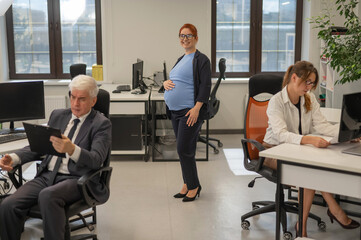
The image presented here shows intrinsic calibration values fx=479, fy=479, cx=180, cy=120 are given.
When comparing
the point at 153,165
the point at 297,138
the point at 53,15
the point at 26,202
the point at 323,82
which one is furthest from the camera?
the point at 53,15

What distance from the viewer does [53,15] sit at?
6.87 m

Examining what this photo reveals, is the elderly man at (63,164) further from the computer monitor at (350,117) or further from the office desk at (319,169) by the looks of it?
the computer monitor at (350,117)

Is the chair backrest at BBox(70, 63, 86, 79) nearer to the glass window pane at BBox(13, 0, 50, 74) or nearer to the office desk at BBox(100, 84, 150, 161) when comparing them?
the office desk at BBox(100, 84, 150, 161)

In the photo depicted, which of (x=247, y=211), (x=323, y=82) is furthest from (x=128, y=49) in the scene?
(x=247, y=211)

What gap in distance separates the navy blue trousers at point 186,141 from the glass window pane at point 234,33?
3044 mm

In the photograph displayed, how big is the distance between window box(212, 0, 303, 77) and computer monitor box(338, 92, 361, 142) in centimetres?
401

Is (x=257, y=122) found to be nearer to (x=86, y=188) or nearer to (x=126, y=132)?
(x=86, y=188)

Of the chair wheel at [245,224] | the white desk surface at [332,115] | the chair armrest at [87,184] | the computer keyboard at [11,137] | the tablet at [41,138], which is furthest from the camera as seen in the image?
the white desk surface at [332,115]

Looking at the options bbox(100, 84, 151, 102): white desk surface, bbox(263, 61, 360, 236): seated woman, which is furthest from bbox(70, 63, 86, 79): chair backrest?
bbox(263, 61, 360, 236): seated woman

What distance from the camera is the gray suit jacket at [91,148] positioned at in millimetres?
2926

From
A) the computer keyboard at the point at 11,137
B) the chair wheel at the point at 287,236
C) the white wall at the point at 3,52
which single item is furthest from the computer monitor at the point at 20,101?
the white wall at the point at 3,52

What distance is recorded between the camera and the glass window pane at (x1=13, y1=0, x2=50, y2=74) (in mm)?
6883

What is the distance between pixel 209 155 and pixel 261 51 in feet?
6.73

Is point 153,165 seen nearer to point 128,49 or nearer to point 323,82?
point 128,49
